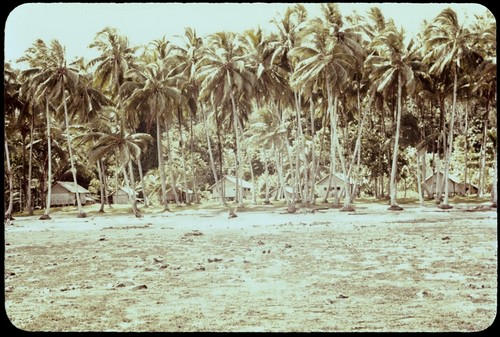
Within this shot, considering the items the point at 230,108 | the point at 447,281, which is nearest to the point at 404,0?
the point at 447,281

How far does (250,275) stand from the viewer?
26.7 ft

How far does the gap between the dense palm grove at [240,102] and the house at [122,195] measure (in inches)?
6.9

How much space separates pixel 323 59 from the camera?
17.4m

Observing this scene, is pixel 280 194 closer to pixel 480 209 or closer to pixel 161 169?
pixel 161 169

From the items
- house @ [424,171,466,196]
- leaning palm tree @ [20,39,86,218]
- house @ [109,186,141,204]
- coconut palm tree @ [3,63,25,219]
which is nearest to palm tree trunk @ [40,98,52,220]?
leaning palm tree @ [20,39,86,218]

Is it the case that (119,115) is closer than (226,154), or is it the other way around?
(119,115)

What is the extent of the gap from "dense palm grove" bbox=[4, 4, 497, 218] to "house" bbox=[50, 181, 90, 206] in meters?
0.16

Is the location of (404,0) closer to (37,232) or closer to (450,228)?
(450,228)

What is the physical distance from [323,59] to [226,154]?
4018mm

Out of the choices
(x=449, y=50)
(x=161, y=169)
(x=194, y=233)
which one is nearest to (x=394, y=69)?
(x=449, y=50)

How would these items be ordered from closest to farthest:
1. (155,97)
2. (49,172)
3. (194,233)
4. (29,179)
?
(194,233)
(29,179)
(49,172)
(155,97)

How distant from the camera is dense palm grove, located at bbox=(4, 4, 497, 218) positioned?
10328 mm

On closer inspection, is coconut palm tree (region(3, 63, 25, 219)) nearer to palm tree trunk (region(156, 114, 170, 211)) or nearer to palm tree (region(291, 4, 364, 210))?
palm tree trunk (region(156, 114, 170, 211))

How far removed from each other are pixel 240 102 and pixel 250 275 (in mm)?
10533
